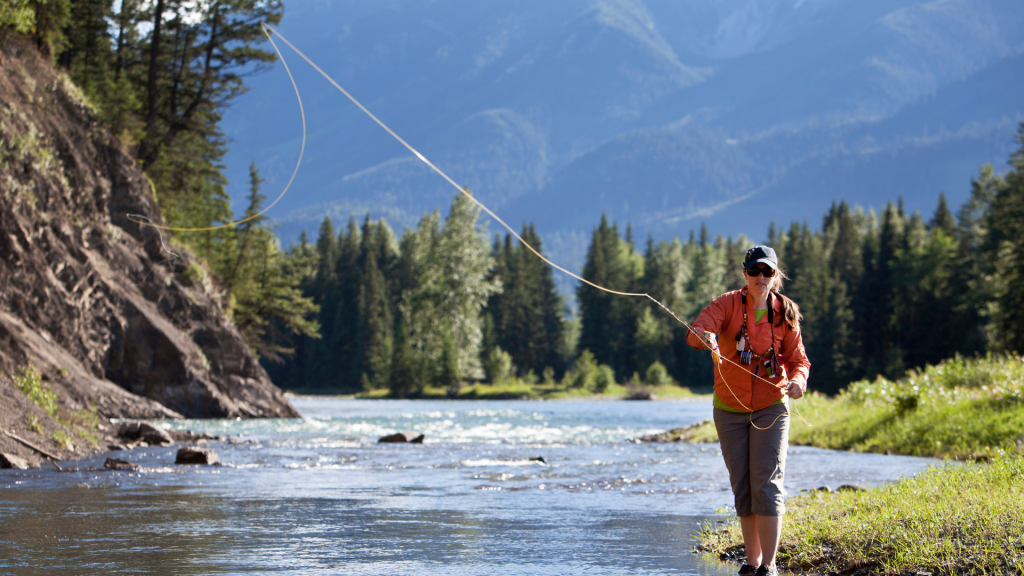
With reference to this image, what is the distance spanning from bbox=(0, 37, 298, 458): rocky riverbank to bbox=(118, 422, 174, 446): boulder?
35cm

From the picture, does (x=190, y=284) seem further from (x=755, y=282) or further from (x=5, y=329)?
(x=755, y=282)

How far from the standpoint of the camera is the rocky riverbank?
2358 cm

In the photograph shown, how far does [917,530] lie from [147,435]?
17.4 m

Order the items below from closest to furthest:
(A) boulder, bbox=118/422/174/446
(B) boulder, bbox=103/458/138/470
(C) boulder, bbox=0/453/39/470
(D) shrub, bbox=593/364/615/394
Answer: (C) boulder, bbox=0/453/39/470
(B) boulder, bbox=103/458/138/470
(A) boulder, bbox=118/422/174/446
(D) shrub, bbox=593/364/615/394

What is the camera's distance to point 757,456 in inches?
273

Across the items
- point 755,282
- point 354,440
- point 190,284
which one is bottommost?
point 354,440

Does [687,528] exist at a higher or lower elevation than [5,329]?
lower

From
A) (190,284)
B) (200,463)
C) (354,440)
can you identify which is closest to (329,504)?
(200,463)

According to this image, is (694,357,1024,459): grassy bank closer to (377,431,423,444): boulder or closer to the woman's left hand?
(377,431,423,444): boulder

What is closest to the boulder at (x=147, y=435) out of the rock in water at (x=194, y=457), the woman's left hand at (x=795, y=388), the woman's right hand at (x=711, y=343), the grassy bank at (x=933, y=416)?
the rock in water at (x=194, y=457)

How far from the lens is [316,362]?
10762 cm

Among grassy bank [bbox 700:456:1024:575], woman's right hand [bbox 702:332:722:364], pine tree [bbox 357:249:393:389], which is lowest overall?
grassy bank [bbox 700:456:1024:575]

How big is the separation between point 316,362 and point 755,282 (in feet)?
340

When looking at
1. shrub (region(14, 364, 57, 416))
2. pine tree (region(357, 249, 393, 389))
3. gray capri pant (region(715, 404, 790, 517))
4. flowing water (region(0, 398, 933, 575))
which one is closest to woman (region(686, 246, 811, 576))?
gray capri pant (region(715, 404, 790, 517))
